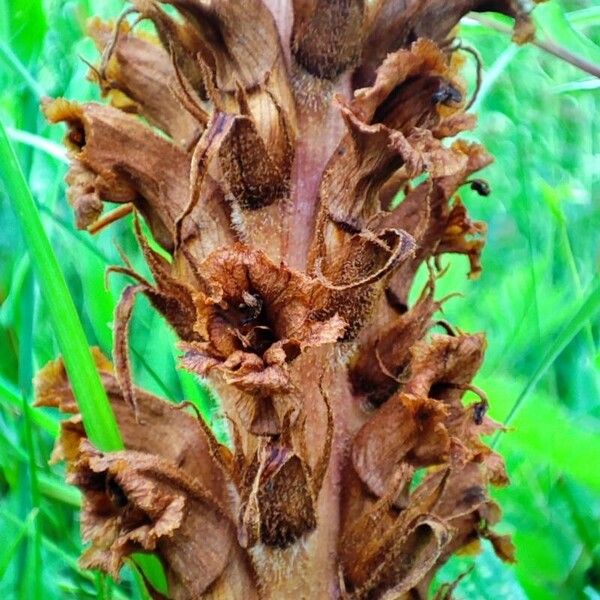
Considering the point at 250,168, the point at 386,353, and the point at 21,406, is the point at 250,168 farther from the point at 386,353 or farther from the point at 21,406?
the point at 21,406

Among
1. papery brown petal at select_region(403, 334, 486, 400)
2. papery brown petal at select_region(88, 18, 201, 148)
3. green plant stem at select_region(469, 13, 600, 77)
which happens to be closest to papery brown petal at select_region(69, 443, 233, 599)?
papery brown petal at select_region(403, 334, 486, 400)

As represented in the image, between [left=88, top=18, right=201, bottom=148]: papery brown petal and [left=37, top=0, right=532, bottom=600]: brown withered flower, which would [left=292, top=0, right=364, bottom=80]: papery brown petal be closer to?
[left=37, top=0, right=532, bottom=600]: brown withered flower

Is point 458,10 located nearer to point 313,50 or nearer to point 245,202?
point 313,50

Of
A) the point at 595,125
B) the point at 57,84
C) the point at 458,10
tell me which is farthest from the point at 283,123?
the point at 595,125

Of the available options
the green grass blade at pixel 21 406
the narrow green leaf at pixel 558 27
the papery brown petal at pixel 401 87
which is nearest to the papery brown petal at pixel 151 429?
the green grass blade at pixel 21 406

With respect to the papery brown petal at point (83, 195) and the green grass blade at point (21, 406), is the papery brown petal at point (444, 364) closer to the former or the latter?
the papery brown petal at point (83, 195)
